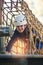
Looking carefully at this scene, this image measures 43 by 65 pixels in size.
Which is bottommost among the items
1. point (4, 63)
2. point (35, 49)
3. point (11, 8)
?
point (35, 49)

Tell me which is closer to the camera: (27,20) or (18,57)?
→ (18,57)

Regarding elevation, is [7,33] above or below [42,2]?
below

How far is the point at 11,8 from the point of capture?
1.65m

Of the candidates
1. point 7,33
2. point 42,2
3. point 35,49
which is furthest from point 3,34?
point 42,2

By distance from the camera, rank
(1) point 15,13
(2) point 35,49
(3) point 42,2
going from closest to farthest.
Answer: (2) point 35,49
(1) point 15,13
(3) point 42,2

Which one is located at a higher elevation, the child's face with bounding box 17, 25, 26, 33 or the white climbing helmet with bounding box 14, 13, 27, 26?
the white climbing helmet with bounding box 14, 13, 27, 26

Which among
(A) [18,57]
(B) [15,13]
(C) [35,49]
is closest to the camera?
(A) [18,57]

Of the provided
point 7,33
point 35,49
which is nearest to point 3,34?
point 7,33

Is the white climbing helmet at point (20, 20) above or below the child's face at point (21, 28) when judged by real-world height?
above

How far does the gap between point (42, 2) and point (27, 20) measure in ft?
2.99

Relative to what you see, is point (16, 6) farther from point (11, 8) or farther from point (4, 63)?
point (4, 63)

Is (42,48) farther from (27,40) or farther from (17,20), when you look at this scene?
(17,20)

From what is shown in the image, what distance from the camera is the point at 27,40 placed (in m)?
1.60

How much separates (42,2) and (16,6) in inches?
35.4
